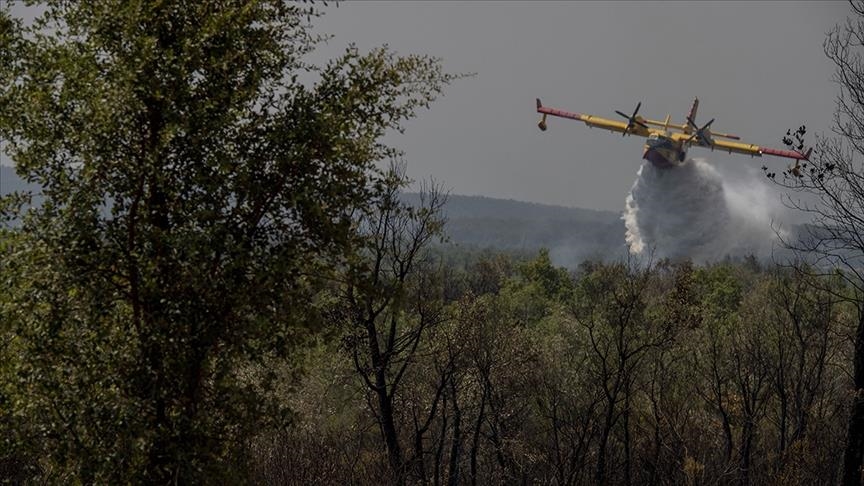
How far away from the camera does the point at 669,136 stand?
107938mm

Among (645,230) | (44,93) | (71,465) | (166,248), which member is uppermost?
(645,230)

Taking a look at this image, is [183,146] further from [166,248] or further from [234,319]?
[234,319]

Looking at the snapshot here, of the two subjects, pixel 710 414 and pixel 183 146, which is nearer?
pixel 183 146

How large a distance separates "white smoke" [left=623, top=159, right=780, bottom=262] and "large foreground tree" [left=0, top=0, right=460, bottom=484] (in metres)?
143

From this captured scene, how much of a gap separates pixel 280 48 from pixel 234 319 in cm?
383

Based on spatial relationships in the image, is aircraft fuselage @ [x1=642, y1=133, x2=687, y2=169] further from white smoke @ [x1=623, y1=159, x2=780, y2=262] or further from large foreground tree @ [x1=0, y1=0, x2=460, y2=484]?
large foreground tree @ [x1=0, y1=0, x2=460, y2=484]

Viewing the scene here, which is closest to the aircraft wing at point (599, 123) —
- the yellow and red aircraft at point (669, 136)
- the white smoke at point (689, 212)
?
the yellow and red aircraft at point (669, 136)

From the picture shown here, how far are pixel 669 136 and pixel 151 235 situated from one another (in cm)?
10284

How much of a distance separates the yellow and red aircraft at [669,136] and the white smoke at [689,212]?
123 ft

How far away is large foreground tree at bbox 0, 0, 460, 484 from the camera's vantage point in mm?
10633

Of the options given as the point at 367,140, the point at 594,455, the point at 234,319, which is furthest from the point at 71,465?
the point at 594,455

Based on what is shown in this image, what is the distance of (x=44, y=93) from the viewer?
10.9 metres

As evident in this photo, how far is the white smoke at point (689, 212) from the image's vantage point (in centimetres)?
15462

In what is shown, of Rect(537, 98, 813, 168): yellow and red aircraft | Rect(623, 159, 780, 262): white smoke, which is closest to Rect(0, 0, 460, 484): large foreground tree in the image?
Rect(537, 98, 813, 168): yellow and red aircraft
